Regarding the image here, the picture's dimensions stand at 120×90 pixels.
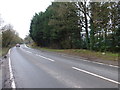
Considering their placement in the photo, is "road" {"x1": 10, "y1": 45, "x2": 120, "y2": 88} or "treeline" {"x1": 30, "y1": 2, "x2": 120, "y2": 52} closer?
"road" {"x1": 10, "y1": 45, "x2": 120, "y2": 88}

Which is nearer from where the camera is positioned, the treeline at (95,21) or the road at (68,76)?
the road at (68,76)

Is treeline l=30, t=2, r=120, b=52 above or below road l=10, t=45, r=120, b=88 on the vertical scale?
above

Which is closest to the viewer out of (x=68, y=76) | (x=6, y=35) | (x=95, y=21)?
(x=68, y=76)

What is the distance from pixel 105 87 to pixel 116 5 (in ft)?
64.1

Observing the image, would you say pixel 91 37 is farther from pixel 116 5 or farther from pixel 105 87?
pixel 105 87

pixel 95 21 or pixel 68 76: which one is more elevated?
pixel 95 21

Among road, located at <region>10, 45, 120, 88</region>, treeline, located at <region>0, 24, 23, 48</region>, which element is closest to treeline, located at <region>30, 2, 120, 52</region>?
road, located at <region>10, 45, 120, 88</region>

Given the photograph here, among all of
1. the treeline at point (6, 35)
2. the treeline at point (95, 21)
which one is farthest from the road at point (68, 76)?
the treeline at point (6, 35)

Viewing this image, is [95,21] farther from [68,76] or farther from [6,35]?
[6,35]

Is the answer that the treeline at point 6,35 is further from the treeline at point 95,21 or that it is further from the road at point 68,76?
the road at point 68,76

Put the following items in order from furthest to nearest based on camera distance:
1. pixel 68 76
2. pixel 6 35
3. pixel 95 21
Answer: pixel 6 35, pixel 95 21, pixel 68 76

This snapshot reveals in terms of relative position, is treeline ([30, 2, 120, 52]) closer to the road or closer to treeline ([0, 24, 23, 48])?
the road

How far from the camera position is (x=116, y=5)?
983 inches

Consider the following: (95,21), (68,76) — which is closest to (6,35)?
(95,21)
